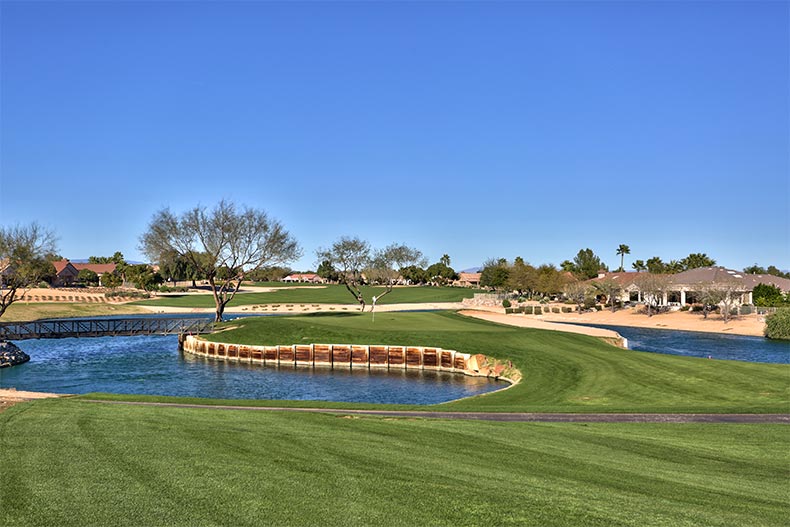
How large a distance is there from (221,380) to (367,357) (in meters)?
12.4

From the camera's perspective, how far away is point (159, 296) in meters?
150

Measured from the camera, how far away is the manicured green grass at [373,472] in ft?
35.2

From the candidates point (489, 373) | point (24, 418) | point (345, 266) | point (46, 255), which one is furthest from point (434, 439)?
point (345, 266)

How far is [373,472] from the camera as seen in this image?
43.1 ft

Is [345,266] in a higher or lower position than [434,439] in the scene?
higher

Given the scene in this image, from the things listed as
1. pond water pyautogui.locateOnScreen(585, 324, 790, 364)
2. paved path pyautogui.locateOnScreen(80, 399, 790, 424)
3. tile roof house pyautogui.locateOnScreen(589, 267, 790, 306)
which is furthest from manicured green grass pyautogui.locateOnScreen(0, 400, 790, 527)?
tile roof house pyautogui.locateOnScreen(589, 267, 790, 306)

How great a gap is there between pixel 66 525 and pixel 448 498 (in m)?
6.73

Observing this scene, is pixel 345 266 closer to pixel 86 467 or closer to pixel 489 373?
pixel 489 373

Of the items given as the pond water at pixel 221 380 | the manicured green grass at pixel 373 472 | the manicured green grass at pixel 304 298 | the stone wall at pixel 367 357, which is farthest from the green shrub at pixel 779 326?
the manicured green grass at pixel 304 298

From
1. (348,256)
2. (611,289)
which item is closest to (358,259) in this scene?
(348,256)

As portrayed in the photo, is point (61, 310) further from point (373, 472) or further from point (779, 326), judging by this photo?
point (373, 472)

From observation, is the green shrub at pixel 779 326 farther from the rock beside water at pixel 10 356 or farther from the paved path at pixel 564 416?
the rock beside water at pixel 10 356

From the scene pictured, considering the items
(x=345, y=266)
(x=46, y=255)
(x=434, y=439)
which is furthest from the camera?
(x=345, y=266)

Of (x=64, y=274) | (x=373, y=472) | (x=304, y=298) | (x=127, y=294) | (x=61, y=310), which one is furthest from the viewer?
(x=64, y=274)
